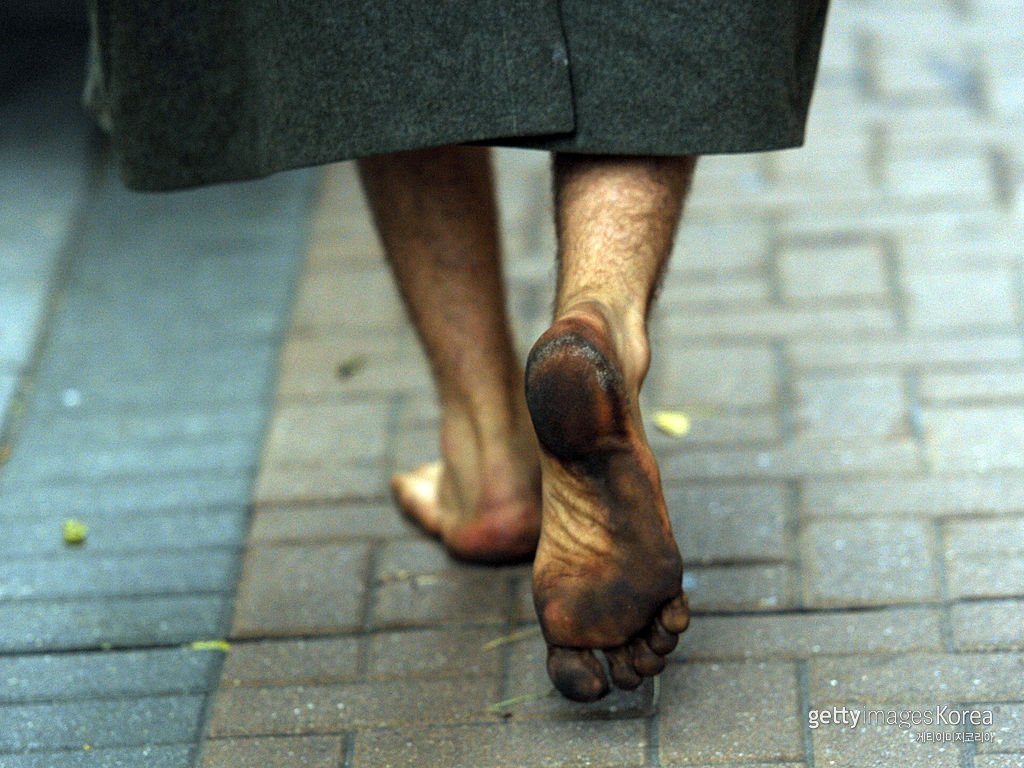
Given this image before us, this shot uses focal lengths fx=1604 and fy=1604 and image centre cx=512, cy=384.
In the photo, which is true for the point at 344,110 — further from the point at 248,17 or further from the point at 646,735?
the point at 646,735

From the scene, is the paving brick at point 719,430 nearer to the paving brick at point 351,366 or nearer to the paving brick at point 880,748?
the paving brick at point 351,366

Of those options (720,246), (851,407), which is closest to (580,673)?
(851,407)

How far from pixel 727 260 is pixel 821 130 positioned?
619 mm

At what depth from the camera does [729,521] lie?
222 centimetres

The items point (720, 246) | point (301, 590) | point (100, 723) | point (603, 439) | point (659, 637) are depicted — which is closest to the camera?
point (603, 439)

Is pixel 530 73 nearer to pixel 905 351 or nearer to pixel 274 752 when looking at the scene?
pixel 274 752

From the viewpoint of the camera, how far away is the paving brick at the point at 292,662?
1981 millimetres

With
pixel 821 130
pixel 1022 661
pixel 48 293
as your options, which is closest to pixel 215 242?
pixel 48 293

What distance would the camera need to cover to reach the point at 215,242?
3186mm

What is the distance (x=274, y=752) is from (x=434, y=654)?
256 mm

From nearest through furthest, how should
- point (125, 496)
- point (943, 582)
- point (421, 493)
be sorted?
point (943, 582) → point (421, 493) → point (125, 496)

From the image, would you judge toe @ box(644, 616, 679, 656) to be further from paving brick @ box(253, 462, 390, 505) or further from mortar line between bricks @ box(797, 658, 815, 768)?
paving brick @ box(253, 462, 390, 505)

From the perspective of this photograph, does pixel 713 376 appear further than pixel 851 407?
Yes

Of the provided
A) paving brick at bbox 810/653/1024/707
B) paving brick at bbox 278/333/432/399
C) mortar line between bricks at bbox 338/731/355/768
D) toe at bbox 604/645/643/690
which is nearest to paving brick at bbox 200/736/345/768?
mortar line between bricks at bbox 338/731/355/768
